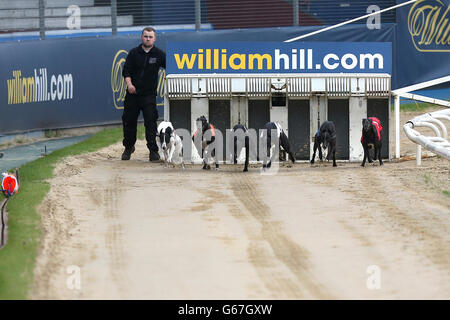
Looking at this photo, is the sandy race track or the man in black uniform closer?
the sandy race track

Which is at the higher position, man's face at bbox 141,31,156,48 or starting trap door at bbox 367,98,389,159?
man's face at bbox 141,31,156,48

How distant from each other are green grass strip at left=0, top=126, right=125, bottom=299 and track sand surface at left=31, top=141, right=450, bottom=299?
0.34ft

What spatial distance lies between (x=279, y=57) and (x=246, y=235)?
19.3 feet

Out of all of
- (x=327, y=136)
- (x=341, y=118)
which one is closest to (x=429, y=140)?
(x=327, y=136)

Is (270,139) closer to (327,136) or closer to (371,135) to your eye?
(327,136)

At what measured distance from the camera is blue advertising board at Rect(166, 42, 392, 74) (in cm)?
1355

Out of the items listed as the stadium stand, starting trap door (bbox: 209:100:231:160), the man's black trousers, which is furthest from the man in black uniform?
the stadium stand

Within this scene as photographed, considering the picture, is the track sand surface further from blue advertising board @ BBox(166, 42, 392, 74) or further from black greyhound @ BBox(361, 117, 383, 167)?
blue advertising board @ BBox(166, 42, 392, 74)

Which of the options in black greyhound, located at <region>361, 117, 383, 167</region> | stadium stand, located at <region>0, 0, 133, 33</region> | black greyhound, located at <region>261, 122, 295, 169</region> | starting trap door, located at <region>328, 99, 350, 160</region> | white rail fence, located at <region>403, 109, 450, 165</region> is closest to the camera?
white rail fence, located at <region>403, 109, 450, 165</region>

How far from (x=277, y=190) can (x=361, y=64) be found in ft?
12.5

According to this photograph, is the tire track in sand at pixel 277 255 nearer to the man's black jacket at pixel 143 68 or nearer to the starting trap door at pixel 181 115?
the starting trap door at pixel 181 115

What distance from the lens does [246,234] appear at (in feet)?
26.6

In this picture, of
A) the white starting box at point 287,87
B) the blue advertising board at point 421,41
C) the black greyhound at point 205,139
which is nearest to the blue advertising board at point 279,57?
the white starting box at point 287,87

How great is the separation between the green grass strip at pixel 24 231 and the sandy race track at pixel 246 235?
0.10 metres
